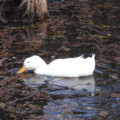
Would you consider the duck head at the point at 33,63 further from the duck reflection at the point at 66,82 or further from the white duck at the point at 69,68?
the duck reflection at the point at 66,82

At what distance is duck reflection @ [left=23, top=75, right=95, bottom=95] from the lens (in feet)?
24.0

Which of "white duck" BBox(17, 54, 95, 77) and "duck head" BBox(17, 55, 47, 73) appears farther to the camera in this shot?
"duck head" BBox(17, 55, 47, 73)

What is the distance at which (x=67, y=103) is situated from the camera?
259 inches

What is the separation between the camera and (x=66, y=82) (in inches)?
298

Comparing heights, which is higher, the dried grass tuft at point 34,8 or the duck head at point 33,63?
the dried grass tuft at point 34,8

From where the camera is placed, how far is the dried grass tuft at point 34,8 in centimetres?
1177

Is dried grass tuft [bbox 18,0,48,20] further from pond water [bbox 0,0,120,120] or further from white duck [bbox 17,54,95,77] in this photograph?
white duck [bbox 17,54,95,77]

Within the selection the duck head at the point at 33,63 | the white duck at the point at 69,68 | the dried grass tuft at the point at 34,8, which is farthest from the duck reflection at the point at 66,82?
the dried grass tuft at the point at 34,8

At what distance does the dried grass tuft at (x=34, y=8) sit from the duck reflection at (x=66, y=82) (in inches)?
169

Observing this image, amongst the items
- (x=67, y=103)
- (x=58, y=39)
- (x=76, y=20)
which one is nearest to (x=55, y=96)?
(x=67, y=103)

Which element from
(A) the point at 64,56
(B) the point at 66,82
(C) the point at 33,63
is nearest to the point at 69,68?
(B) the point at 66,82

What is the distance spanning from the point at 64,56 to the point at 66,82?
1.48m

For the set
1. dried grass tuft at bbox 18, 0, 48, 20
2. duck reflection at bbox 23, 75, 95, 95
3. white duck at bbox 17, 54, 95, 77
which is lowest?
duck reflection at bbox 23, 75, 95, 95

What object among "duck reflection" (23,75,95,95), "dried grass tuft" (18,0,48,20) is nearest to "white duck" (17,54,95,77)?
"duck reflection" (23,75,95,95)
